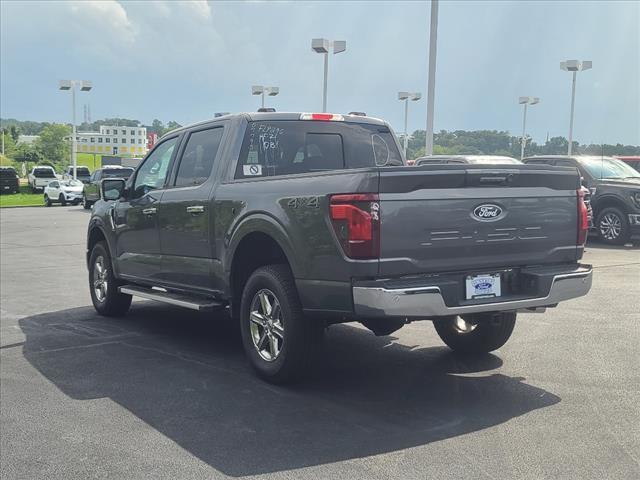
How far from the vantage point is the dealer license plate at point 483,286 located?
192 inches

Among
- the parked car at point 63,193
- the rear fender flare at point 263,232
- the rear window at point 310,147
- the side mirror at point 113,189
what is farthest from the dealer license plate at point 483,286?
the parked car at point 63,193

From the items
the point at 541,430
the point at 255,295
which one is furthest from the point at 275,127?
the point at 541,430

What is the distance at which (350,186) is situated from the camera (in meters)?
4.65

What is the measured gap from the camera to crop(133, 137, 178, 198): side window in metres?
7.35

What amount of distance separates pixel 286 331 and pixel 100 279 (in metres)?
4.10

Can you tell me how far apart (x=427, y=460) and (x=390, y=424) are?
0.63m

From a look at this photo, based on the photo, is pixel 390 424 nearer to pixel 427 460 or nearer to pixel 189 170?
pixel 427 460

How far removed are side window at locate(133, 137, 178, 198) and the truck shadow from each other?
1506 millimetres

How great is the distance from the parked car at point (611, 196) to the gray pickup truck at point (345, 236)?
32.2 ft

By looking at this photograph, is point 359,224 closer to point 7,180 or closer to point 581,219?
point 581,219

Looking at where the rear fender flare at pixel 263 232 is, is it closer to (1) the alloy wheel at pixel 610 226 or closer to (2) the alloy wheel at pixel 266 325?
(2) the alloy wheel at pixel 266 325

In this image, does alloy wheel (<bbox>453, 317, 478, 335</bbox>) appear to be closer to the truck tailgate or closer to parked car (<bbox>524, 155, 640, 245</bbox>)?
the truck tailgate

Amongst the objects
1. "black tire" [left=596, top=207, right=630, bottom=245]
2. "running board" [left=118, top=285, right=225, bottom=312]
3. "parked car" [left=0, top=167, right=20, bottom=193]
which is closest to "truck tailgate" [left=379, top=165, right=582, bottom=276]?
"running board" [left=118, top=285, right=225, bottom=312]

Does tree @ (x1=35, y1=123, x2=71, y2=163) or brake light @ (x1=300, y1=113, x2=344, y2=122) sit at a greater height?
tree @ (x1=35, y1=123, x2=71, y2=163)
